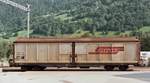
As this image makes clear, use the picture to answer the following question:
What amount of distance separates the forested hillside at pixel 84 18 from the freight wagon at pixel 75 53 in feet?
193

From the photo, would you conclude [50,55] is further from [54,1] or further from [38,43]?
[54,1]

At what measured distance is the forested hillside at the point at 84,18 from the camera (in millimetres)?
114938

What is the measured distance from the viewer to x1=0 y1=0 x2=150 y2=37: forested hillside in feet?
377

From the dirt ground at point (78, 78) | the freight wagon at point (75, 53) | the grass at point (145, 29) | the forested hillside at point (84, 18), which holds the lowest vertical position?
the dirt ground at point (78, 78)

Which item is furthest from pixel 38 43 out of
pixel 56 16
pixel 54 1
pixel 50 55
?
pixel 54 1

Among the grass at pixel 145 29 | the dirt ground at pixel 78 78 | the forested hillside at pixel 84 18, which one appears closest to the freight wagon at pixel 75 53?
the dirt ground at pixel 78 78

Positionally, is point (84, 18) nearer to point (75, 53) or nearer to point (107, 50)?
point (75, 53)

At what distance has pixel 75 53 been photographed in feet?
148

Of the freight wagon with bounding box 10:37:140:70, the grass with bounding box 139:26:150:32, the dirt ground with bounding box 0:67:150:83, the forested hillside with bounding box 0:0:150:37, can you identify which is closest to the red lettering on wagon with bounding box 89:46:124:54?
the freight wagon with bounding box 10:37:140:70

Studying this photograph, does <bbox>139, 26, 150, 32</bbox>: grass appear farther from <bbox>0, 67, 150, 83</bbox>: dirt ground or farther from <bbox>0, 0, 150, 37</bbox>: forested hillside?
<bbox>0, 67, 150, 83</bbox>: dirt ground

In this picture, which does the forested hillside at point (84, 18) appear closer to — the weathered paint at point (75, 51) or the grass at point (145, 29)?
the grass at point (145, 29)

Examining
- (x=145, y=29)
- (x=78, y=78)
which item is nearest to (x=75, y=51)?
(x=78, y=78)

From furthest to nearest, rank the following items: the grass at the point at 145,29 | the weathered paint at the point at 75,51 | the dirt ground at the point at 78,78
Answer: the grass at the point at 145,29 → the weathered paint at the point at 75,51 → the dirt ground at the point at 78,78

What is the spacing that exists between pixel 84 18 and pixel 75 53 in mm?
83495
